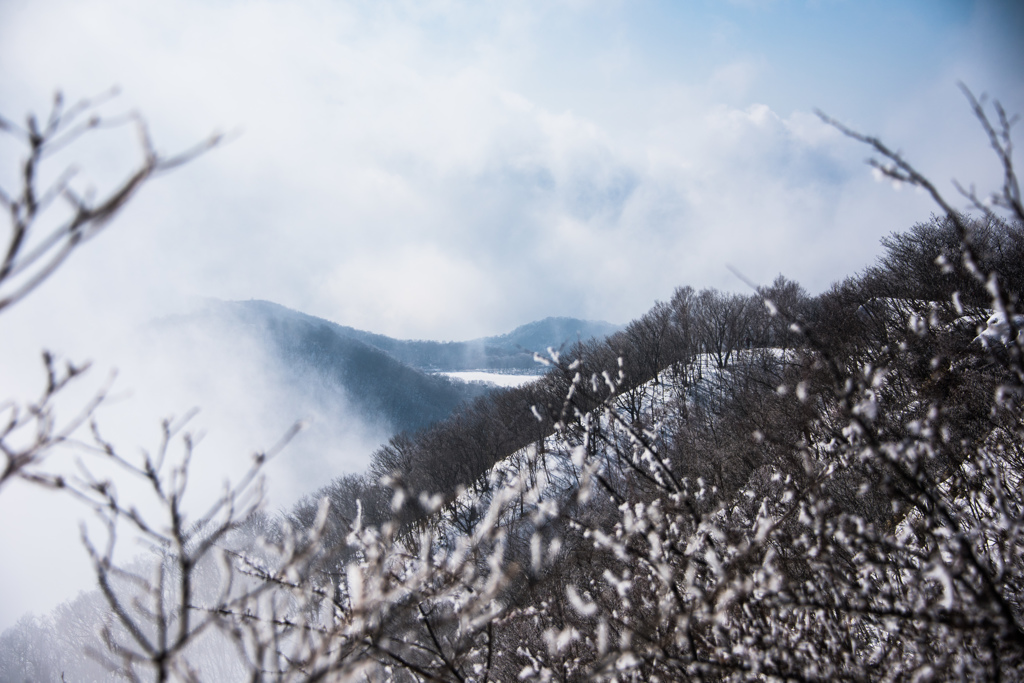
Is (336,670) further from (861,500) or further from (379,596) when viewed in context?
(861,500)

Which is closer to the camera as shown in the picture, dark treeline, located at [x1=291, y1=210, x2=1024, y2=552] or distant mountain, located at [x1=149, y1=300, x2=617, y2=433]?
dark treeline, located at [x1=291, y1=210, x2=1024, y2=552]

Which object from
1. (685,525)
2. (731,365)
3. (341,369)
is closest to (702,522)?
(685,525)

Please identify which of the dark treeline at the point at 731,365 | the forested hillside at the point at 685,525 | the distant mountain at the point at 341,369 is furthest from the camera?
the distant mountain at the point at 341,369

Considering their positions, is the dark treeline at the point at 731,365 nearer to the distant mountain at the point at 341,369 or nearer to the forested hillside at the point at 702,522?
the forested hillside at the point at 702,522

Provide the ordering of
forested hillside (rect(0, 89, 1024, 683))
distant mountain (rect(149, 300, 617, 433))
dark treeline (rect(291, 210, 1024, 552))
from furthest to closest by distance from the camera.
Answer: distant mountain (rect(149, 300, 617, 433)) → dark treeline (rect(291, 210, 1024, 552)) → forested hillside (rect(0, 89, 1024, 683))

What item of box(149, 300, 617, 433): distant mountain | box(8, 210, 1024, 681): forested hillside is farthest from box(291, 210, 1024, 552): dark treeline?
box(149, 300, 617, 433): distant mountain

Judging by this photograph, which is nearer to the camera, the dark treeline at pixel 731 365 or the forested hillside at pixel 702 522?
the forested hillside at pixel 702 522

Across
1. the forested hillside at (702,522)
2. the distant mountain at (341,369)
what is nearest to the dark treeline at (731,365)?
the forested hillside at (702,522)

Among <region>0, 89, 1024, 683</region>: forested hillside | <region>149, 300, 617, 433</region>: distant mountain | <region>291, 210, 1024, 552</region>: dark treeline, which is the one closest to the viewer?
<region>0, 89, 1024, 683</region>: forested hillside

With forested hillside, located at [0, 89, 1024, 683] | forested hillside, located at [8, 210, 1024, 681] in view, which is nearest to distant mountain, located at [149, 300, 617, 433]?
forested hillside, located at [0, 89, 1024, 683]

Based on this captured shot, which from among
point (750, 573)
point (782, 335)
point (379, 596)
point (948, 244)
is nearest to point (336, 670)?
point (379, 596)

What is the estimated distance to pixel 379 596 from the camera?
7.87 ft

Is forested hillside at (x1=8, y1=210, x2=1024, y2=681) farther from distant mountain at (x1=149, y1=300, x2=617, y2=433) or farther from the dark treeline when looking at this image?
distant mountain at (x1=149, y1=300, x2=617, y2=433)

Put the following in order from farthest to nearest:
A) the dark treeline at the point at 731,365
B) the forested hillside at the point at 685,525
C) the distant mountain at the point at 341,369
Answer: the distant mountain at the point at 341,369 → the dark treeline at the point at 731,365 → the forested hillside at the point at 685,525
